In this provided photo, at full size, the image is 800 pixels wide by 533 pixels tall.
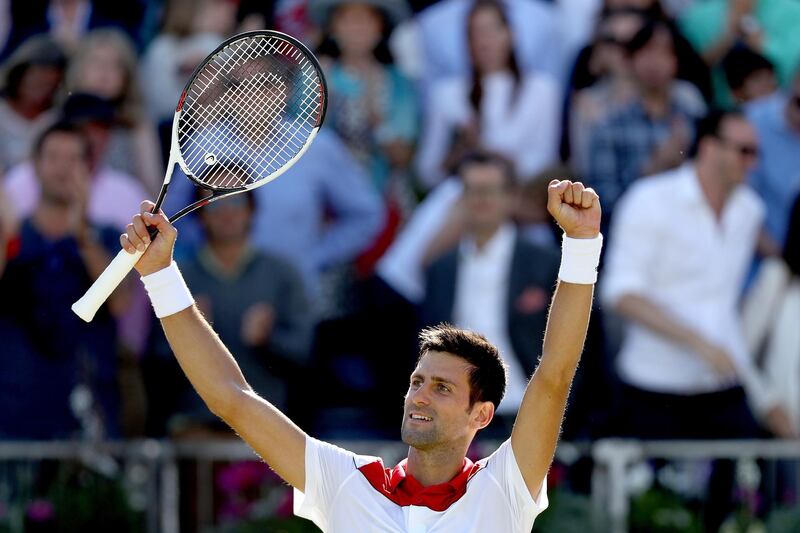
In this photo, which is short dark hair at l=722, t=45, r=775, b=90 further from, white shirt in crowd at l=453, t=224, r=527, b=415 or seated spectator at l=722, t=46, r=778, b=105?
white shirt in crowd at l=453, t=224, r=527, b=415

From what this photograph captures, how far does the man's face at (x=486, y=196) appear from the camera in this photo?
9.77 m

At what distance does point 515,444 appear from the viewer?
16.5ft

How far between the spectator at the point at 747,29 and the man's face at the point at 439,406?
5.85 metres

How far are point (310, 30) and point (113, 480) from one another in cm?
315

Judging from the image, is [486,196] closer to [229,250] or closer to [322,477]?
[229,250]

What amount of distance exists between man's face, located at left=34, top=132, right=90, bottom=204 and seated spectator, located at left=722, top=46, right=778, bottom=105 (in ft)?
13.4

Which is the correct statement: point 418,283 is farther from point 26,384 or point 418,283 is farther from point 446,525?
point 446,525

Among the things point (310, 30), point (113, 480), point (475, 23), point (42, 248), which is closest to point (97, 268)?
point (42, 248)

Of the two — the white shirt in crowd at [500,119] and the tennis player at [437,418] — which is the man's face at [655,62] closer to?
the white shirt in crowd at [500,119]

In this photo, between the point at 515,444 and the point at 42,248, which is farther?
the point at 42,248

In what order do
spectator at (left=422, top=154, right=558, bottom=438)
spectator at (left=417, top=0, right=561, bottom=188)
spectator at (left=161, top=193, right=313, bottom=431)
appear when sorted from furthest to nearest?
1. spectator at (left=417, top=0, right=561, bottom=188)
2. spectator at (left=161, top=193, right=313, bottom=431)
3. spectator at (left=422, top=154, right=558, bottom=438)

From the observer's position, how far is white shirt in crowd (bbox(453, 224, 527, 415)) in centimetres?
959

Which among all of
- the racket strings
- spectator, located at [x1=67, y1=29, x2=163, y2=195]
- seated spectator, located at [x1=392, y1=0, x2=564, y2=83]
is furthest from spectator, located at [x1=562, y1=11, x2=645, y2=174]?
the racket strings

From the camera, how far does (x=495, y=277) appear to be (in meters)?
9.69
